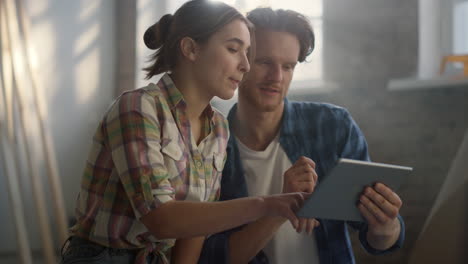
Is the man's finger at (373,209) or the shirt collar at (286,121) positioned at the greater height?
the shirt collar at (286,121)

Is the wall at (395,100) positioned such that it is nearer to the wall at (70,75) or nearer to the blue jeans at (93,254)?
the wall at (70,75)

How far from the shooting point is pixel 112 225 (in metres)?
1.01

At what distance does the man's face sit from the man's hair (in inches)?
0.7

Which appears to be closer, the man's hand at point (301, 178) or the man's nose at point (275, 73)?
the man's hand at point (301, 178)

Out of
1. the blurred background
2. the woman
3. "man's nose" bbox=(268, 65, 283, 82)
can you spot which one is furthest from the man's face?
the blurred background

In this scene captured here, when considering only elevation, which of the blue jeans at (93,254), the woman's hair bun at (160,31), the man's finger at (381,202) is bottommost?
the blue jeans at (93,254)

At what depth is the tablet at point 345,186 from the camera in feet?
3.14

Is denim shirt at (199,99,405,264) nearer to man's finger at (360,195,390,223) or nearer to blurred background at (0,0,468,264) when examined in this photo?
man's finger at (360,195,390,223)

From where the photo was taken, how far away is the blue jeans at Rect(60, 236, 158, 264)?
3.34 feet

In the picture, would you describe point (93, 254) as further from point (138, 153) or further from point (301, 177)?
point (301, 177)

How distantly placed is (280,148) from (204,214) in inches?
22.4

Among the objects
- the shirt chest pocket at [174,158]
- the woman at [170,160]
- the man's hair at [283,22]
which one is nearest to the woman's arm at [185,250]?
the woman at [170,160]

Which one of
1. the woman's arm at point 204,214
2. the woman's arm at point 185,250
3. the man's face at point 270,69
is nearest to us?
the woman's arm at point 204,214

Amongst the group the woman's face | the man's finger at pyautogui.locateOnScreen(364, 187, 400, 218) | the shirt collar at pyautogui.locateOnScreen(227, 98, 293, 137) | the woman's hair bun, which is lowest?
the man's finger at pyautogui.locateOnScreen(364, 187, 400, 218)
